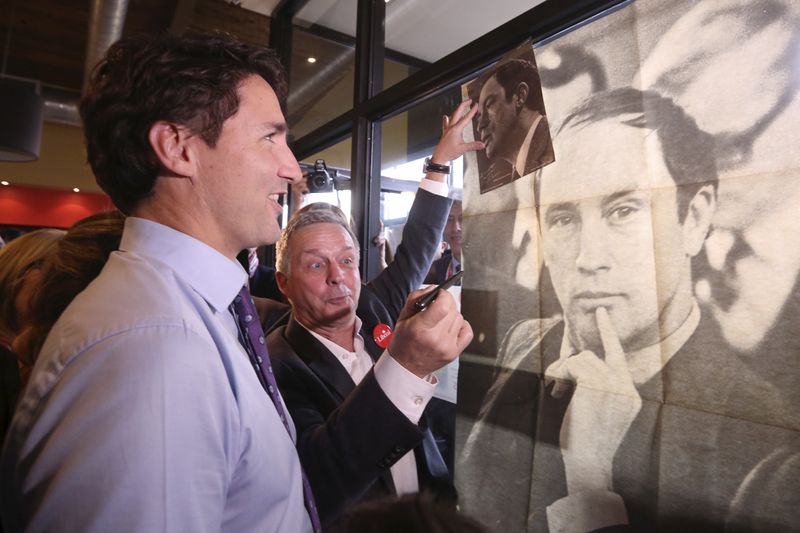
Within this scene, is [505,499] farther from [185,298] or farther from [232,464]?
[185,298]

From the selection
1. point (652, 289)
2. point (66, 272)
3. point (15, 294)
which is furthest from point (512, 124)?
point (15, 294)

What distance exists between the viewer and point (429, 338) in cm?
79

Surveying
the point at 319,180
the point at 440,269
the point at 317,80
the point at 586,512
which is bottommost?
the point at 586,512

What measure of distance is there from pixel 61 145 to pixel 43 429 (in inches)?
301

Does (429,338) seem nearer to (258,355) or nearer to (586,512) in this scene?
(258,355)

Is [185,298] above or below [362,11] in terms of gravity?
below

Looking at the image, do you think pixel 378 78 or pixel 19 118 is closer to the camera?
pixel 378 78

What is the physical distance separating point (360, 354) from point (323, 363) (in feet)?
0.64

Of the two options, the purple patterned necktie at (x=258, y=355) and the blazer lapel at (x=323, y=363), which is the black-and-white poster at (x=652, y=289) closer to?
the blazer lapel at (x=323, y=363)

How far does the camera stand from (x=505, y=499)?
3.39 ft

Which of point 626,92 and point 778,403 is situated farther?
point 626,92

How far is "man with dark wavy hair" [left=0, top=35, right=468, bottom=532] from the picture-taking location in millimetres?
442

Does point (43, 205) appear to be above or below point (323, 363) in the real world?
above

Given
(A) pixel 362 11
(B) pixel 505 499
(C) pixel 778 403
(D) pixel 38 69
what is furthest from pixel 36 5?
(C) pixel 778 403
